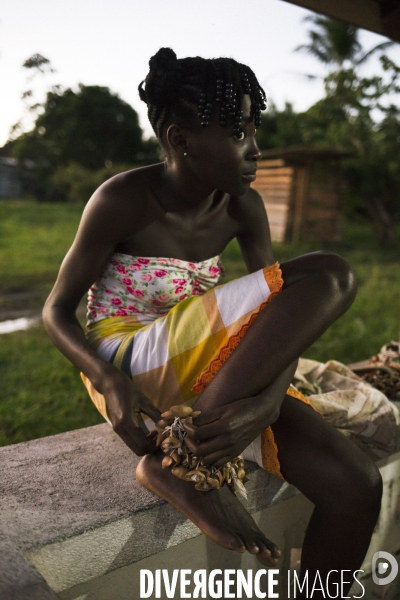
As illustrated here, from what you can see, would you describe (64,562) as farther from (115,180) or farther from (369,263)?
(369,263)

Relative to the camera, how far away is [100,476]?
1448 mm

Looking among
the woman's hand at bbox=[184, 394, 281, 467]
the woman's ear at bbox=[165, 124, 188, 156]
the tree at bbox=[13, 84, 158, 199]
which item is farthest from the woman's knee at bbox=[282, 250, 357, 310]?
the tree at bbox=[13, 84, 158, 199]

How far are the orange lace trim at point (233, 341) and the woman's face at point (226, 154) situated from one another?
0.35 metres

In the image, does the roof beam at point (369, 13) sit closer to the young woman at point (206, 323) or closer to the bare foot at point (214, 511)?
the young woman at point (206, 323)

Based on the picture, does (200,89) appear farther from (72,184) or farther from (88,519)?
(72,184)

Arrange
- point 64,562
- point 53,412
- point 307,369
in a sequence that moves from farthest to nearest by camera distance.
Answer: point 53,412
point 307,369
point 64,562

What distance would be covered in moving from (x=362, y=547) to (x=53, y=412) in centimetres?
188

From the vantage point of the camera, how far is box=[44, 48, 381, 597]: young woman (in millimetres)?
1233

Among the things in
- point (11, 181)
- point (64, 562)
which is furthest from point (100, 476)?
point (11, 181)

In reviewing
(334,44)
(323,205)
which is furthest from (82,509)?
(334,44)

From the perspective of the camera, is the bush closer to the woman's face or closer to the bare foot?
the woman's face

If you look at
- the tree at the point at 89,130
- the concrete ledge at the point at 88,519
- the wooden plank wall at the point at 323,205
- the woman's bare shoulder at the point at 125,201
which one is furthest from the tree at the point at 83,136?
the concrete ledge at the point at 88,519

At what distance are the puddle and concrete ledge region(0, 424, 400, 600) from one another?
8.85 feet

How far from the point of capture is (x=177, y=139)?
1562mm
